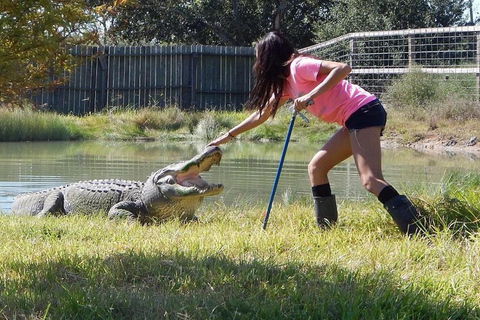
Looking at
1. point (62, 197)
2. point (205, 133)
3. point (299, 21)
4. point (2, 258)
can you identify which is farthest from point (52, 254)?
point (299, 21)

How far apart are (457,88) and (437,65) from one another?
4.28 ft

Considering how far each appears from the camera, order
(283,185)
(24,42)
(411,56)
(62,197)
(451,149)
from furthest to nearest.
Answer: (411,56), (451,149), (283,185), (62,197), (24,42)

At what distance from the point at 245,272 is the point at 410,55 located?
1812 centimetres

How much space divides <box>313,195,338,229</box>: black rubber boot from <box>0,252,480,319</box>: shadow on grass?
166 centimetres

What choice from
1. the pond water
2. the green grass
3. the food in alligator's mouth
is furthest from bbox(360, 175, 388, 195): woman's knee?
the pond water

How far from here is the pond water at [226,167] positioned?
10.8 m

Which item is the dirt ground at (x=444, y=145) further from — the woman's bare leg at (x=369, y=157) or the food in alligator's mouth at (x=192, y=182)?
the woman's bare leg at (x=369, y=157)

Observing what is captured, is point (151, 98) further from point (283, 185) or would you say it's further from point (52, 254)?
point (52, 254)

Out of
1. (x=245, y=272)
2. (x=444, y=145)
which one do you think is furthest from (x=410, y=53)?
(x=245, y=272)

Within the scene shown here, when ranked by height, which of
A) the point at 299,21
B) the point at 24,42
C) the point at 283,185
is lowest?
the point at 283,185

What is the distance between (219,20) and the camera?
116ft

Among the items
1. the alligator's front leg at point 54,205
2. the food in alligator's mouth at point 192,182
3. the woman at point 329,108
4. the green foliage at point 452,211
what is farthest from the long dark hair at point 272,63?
the alligator's front leg at point 54,205

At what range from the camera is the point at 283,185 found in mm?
11266

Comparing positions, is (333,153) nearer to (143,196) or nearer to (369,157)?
(369,157)
